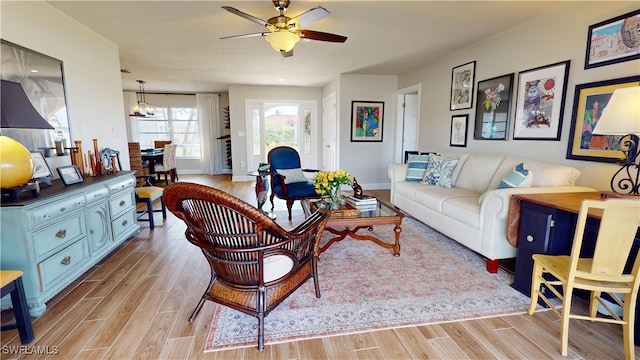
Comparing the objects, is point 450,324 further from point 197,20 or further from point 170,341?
point 197,20

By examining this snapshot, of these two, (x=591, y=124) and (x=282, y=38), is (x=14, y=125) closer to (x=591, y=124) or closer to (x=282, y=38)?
(x=282, y=38)

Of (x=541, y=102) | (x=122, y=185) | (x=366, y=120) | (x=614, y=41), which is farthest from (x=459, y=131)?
(x=122, y=185)

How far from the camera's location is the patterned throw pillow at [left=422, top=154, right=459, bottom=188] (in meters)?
3.64

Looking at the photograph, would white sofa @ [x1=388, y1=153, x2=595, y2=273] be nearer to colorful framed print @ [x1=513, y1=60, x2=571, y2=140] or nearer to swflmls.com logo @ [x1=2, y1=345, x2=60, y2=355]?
colorful framed print @ [x1=513, y1=60, x2=571, y2=140]

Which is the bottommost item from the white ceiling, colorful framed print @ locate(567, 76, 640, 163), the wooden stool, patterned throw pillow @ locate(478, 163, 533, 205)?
the wooden stool

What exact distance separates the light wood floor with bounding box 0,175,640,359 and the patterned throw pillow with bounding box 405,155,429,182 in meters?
2.27

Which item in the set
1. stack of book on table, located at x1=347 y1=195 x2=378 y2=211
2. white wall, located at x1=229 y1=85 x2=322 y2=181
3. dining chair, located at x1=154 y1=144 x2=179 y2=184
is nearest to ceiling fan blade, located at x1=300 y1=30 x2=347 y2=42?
stack of book on table, located at x1=347 y1=195 x2=378 y2=211

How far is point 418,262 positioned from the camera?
2.59m

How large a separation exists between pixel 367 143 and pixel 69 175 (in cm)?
475

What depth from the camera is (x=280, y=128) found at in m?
7.40

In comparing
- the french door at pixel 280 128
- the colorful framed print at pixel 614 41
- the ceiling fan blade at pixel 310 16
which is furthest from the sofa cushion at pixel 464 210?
the french door at pixel 280 128

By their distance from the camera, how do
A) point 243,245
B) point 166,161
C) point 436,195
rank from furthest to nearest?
point 166,161 → point 436,195 → point 243,245

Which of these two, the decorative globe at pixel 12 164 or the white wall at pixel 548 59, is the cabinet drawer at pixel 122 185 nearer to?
the decorative globe at pixel 12 164

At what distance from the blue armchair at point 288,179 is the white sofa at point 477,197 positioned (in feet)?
4.24
